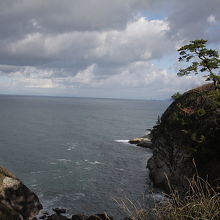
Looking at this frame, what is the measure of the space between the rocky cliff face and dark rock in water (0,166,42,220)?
17.6 metres

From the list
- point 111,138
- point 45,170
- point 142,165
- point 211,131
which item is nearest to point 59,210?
point 45,170

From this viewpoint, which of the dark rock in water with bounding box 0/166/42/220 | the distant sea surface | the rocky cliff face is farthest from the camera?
the distant sea surface

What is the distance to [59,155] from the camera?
55562 mm

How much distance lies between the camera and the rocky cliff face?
25.5 m

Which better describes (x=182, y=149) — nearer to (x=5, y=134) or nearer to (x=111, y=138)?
(x=111, y=138)

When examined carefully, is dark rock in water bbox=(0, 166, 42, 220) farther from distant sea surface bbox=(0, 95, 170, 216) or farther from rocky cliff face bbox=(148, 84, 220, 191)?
rocky cliff face bbox=(148, 84, 220, 191)

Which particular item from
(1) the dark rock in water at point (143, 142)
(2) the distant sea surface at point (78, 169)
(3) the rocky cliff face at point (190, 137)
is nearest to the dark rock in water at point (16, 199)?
(2) the distant sea surface at point (78, 169)

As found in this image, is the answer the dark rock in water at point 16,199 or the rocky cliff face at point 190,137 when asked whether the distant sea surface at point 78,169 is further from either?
the rocky cliff face at point 190,137

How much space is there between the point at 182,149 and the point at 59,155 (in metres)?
34.3

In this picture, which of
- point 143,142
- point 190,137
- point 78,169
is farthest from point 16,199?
point 143,142

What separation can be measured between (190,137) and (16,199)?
2231 cm

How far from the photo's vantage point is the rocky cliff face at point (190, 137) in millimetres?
25547

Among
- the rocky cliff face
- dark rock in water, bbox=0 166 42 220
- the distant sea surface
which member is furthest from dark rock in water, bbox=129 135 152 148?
dark rock in water, bbox=0 166 42 220

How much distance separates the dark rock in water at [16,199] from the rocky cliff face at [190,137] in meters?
17.6
